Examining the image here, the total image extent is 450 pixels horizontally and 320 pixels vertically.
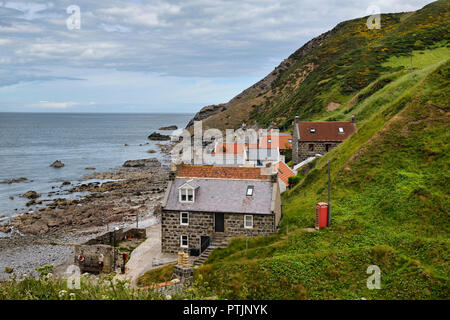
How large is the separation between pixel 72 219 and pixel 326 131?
138 ft

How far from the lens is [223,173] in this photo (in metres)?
35.5

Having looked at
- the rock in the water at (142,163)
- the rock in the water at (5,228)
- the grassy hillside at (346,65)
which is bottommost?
the rock in the water at (5,228)

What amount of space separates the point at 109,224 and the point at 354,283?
44.9 meters

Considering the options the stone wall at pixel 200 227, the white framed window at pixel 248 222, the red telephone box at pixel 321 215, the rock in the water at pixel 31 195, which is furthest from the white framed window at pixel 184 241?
the rock in the water at pixel 31 195

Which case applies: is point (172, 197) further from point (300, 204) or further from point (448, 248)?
point (448, 248)

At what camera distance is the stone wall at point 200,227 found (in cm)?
3222

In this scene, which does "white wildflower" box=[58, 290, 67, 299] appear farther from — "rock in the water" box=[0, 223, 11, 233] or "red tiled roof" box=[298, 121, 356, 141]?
"red tiled roof" box=[298, 121, 356, 141]

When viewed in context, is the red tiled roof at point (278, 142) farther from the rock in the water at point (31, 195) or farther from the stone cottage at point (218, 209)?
the rock in the water at point (31, 195)

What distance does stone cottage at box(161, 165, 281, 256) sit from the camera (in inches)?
1278

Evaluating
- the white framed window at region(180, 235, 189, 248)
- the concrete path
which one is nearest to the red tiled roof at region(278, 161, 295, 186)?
the concrete path

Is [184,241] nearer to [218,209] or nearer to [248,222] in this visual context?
[218,209]

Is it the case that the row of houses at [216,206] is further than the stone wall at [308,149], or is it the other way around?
the stone wall at [308,149]

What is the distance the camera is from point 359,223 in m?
28.1

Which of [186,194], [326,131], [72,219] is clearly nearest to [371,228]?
[186,194]
